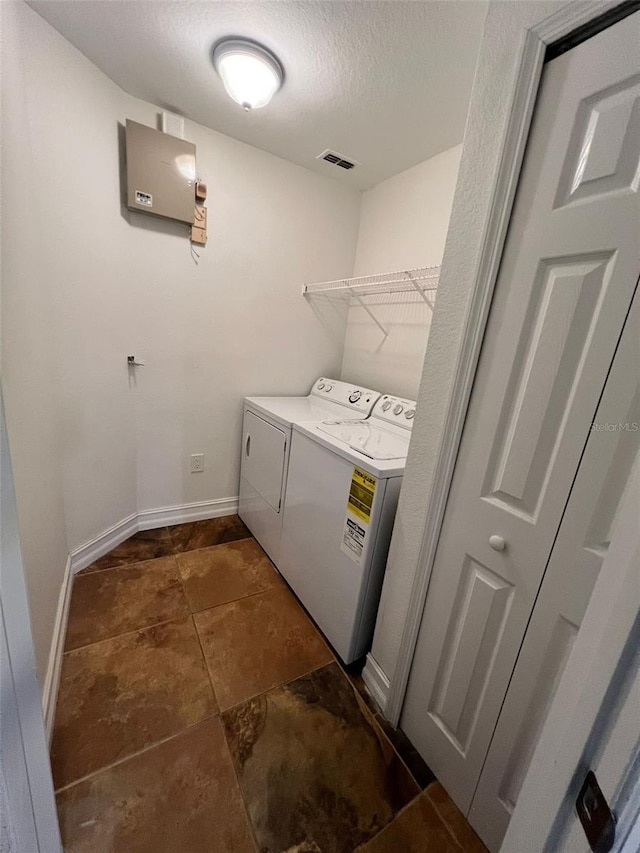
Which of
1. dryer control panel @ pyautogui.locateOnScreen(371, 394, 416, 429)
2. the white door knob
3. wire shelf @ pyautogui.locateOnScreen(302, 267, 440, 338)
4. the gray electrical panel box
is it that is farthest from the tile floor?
the gray electrical panel box

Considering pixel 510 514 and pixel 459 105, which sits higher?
pixel 459 105

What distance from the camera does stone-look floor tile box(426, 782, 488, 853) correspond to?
3.21 ft

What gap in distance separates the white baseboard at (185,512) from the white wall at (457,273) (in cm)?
163

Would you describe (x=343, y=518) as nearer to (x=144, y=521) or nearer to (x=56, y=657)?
(x=56, y=657)

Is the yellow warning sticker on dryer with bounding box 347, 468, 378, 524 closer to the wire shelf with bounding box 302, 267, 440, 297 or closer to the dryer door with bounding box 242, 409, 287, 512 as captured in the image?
the dryer door with bounding box 242, 409, 287, 512

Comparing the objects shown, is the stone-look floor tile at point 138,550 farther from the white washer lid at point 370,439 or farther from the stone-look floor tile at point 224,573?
the white washer lid at point 370,439

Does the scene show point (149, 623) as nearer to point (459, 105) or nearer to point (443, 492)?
point (443, 492)

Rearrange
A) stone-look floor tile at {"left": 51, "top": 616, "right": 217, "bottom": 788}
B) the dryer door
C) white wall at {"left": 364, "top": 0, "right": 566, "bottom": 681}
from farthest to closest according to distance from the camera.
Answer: the dryer door, stone-look floor tile at {"left": 51, "top": 616, "right": 217, "bottom": 788}, white wall at {"left": 364, "top": 0, "right": 566, "bottom": 681}

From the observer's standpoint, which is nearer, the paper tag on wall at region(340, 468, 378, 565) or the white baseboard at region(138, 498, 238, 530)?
the paper tag on wall at region(340, 468, 378, 565)

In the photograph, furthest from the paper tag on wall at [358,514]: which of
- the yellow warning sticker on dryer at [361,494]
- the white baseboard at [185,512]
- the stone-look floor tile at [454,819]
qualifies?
the white baseboard at [185,512]

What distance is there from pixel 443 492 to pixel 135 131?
2.22 metres

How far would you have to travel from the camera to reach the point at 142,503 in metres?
2.25

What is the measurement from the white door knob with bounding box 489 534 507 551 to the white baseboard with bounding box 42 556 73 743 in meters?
1.37

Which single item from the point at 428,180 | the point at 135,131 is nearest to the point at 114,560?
the point at 135,131
